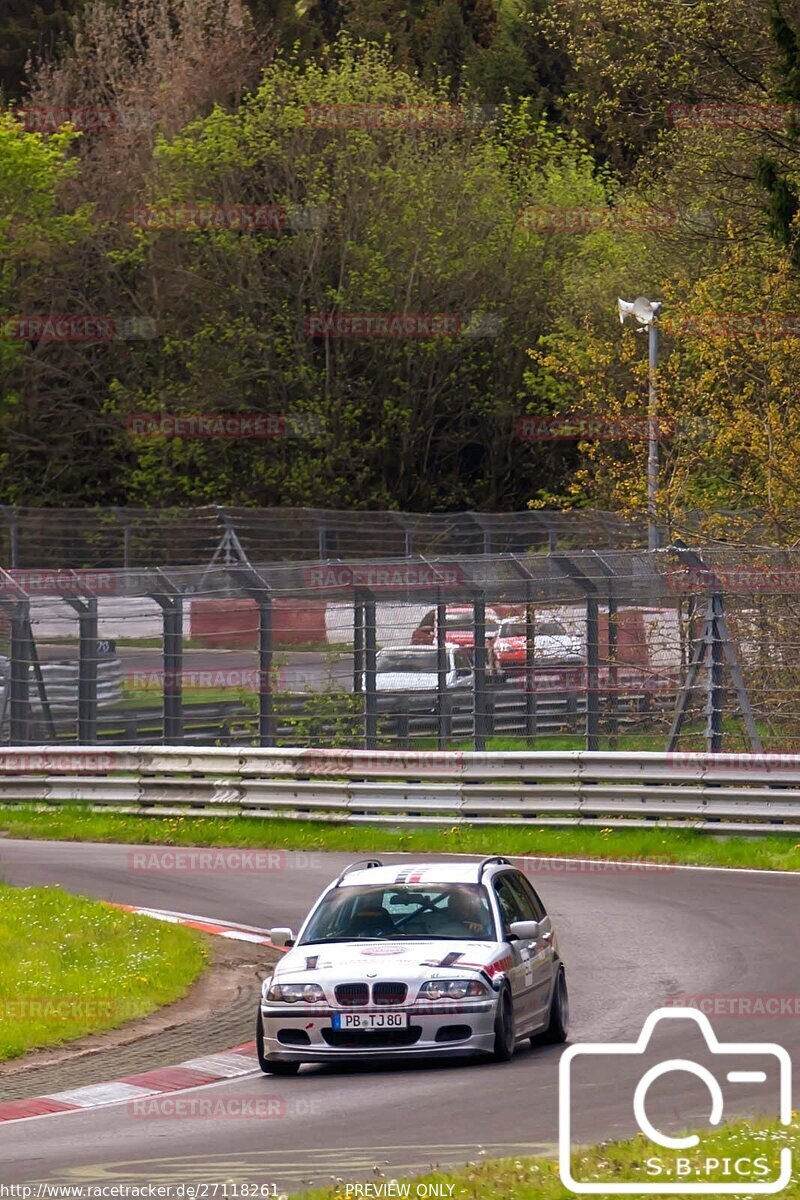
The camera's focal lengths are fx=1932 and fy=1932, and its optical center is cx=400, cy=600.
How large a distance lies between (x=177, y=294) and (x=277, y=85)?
26.3 feet

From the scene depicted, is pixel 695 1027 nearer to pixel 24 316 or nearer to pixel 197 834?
pixel 197 834

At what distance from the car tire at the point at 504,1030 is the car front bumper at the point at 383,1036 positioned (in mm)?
42

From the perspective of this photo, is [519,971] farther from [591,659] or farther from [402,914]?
[591,659]

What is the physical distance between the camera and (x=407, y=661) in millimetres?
25375

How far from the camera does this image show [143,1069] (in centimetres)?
1195

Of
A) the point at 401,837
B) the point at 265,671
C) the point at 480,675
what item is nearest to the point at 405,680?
the point at 480,675

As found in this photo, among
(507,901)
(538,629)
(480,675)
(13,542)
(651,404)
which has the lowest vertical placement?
(507,901)

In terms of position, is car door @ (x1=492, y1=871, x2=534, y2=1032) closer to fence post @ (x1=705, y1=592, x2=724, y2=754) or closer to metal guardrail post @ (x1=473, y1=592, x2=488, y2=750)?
fence post @ (x1=705, y1=592, x2=724, y2=754)

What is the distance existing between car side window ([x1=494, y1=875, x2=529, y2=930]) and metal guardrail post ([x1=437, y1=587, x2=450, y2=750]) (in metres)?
11.7

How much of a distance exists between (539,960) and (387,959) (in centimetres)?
108

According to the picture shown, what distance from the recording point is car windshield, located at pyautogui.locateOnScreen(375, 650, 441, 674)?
2534 centimetres

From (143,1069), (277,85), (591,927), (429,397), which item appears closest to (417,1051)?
(143,1069)

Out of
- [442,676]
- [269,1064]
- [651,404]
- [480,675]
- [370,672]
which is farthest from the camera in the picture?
[651,404]

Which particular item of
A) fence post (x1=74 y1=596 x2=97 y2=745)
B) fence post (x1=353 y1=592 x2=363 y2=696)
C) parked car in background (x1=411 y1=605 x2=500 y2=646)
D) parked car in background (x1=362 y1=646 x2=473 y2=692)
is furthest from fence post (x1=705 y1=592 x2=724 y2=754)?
fence post (x1=74 y1=596 x2=97 y2=745)
